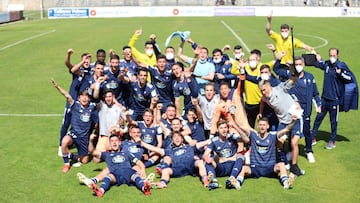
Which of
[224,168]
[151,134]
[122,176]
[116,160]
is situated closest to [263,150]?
[224,168]

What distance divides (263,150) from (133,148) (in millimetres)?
2630

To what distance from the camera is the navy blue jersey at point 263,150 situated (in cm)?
1021

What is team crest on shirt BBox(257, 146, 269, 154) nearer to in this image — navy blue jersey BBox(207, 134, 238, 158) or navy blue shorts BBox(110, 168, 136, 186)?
navy blue jersey BBox(207, 134, 238, 158)

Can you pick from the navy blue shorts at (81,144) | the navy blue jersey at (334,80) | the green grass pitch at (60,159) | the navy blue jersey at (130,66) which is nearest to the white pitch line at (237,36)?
the green grass pitch at (60,159)

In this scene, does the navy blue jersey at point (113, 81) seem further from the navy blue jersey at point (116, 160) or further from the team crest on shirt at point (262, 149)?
the team crest on shirt at point (262, 149)

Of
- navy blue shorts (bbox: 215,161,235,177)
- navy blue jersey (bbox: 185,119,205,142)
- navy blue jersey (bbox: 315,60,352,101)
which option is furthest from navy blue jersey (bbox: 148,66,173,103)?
navy blue jersey (bbox: 315,60,352,101)

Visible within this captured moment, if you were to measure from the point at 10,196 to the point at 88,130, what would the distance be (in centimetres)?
244

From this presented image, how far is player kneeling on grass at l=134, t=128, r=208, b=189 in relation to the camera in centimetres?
1032

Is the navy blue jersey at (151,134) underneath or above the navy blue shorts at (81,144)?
above

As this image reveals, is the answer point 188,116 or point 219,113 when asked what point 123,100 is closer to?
point 188,116

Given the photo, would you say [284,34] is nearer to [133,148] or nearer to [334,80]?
[334,80]

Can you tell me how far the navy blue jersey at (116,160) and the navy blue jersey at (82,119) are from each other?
1.18 metres

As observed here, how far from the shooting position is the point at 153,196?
9.55 meters

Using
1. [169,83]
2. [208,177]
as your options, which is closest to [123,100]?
[169,83]
